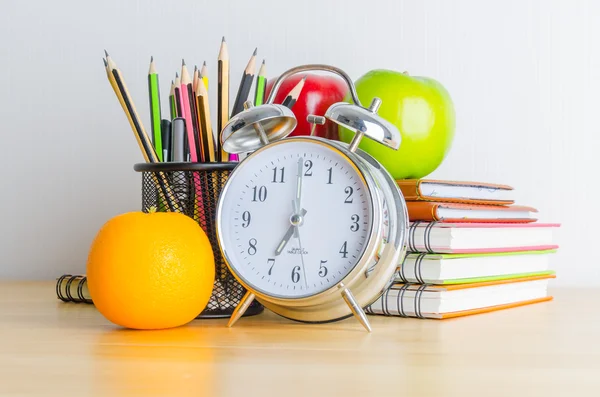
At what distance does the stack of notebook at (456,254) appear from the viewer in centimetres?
99

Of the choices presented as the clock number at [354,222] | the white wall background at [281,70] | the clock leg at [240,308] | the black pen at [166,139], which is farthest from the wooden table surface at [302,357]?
the white wall background at [281,70]

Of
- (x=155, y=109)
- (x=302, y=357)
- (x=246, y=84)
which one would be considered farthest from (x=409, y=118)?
(x=302, y=357)

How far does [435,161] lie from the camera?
112 centimetres

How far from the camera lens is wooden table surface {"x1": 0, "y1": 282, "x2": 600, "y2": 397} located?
0.61 meters

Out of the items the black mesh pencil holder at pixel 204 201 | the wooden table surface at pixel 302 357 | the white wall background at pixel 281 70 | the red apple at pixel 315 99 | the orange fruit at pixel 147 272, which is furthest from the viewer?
the white wall background at pixel 281 70

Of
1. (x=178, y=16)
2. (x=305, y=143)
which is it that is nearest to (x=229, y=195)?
(x=305, y=143)

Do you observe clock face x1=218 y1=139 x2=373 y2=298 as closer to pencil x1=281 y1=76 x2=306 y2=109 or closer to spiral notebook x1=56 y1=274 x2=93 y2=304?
pencil x1=281 y1=76 x2=306 y2=109

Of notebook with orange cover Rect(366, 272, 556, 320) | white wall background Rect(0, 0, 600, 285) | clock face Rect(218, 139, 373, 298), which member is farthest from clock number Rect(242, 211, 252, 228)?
white wall background Rect(0, 0, 600, 285)

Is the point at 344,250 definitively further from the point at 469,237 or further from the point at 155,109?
the point at 155,109

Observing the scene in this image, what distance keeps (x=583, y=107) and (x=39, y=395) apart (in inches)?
43.2

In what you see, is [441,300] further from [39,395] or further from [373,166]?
[39,395]

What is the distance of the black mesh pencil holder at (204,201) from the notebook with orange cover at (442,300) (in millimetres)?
189

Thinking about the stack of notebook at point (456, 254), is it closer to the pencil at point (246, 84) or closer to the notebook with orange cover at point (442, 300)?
the notebook with orange cover at point (442, 300)

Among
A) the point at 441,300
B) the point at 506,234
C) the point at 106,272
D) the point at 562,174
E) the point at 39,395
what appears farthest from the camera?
the point at 562,174
